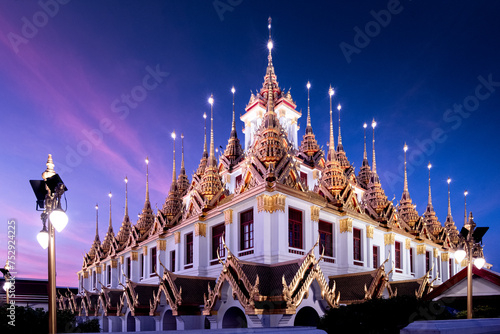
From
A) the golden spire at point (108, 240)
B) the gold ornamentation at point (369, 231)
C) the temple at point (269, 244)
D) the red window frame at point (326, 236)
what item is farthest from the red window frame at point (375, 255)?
the golden spire at point (108, 240)

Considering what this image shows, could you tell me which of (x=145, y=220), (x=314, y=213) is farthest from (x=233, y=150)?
(x=314, y=213)

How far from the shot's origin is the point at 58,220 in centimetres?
684

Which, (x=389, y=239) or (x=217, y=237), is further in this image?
(x=389, y=239)

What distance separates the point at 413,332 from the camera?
761cm

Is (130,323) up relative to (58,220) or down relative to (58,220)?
down

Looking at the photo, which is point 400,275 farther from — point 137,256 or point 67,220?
point 67,220

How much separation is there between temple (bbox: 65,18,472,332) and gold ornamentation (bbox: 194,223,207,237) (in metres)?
0.06

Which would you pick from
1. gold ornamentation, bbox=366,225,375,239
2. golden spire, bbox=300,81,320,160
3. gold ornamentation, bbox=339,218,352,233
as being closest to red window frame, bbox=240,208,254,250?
gold ornamentation, bbox=339,218,352,233

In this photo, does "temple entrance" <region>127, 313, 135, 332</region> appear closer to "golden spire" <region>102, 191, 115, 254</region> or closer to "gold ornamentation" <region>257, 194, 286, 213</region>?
"gold ornamentation" <region>257, 194, 286, 213</region>

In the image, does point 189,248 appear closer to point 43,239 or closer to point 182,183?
point 182,183

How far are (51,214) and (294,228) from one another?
14133 mm

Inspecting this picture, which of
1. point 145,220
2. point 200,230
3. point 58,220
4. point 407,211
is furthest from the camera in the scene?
point 145,220

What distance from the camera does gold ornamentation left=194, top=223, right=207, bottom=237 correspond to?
2383 centimetres

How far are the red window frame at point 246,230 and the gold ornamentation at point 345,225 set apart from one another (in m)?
6.42
